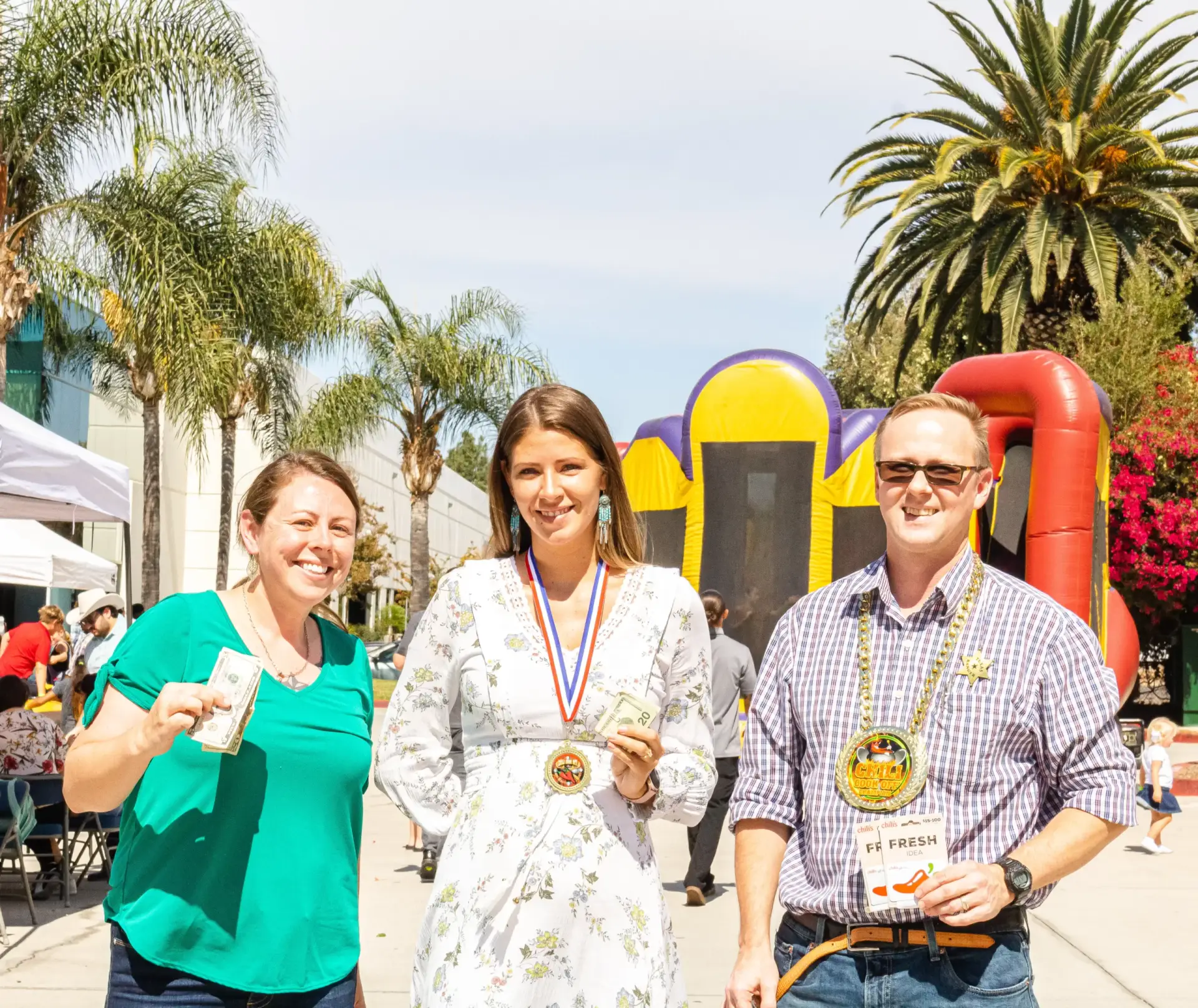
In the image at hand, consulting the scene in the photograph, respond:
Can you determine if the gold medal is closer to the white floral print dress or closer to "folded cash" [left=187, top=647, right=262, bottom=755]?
the white floral print dress

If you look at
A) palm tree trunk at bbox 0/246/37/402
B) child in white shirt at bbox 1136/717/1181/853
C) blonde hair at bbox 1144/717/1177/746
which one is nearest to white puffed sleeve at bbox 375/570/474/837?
child in white shirt at bbox 1136/717/1181/853

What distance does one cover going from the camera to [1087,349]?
20.4 meters

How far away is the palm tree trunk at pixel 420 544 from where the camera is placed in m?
27.2

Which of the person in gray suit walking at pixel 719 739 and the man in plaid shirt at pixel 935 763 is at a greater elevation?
the man in plaid shirt at pixel 935 763

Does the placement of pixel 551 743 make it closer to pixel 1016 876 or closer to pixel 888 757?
pixel 888 757

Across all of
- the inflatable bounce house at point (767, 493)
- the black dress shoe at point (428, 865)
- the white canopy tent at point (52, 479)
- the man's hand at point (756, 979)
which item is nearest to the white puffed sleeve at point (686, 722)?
the man's hand at point (756, 979)

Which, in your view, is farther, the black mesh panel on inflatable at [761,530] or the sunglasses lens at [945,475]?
the black mesh panel on inflatable at [761,530]

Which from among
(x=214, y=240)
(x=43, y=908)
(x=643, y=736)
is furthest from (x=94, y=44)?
(x=643, y=736)

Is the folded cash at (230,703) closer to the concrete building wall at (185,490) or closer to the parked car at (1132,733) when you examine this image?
the parked car at (1132,733)

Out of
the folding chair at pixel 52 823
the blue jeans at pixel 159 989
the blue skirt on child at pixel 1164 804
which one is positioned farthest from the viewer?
the blue skirt on child at pixel 1164 804

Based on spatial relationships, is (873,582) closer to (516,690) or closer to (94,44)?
(516,690)

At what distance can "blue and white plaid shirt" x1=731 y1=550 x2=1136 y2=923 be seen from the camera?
237cm

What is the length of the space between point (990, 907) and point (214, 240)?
40.7 ft

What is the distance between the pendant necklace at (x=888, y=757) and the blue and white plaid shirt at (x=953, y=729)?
0.01m
